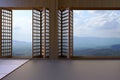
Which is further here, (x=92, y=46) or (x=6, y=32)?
(x=92, y=46)

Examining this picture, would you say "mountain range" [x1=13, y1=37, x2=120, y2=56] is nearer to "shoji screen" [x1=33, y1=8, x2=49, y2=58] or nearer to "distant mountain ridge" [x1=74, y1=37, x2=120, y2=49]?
"distant mountain ridge" [x1=74, y1=37, x2=120, y2=49]

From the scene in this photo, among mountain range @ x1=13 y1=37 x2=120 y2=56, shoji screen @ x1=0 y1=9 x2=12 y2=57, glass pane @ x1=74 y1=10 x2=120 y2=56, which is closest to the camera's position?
shoji screen @ x1=0 y1=9 x2=12 y2=57

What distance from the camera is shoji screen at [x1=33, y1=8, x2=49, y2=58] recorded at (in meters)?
9.15

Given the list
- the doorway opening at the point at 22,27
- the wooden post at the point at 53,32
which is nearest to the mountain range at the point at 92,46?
the doorway opening at the point at 22,27

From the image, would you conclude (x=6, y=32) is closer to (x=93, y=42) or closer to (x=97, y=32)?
(x=97, y=32)

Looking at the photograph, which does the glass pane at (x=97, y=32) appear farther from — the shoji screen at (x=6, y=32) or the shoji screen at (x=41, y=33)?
the shoji screen at (x=6, y=32)

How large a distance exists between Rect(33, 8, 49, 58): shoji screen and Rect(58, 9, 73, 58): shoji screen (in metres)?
0.54

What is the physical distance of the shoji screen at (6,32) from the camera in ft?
31.0

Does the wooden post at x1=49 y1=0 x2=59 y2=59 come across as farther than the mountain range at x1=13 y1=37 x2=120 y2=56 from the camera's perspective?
No

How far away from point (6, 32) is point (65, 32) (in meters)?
2.45

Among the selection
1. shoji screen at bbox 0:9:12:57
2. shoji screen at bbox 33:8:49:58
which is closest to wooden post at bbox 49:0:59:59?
shoji screen at bbox 33:8:49:58

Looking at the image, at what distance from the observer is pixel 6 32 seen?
31.7 feet

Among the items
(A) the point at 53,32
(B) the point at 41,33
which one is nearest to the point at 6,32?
(B) the point at 41,33

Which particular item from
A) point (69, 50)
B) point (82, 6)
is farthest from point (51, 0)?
point (69, 50)
